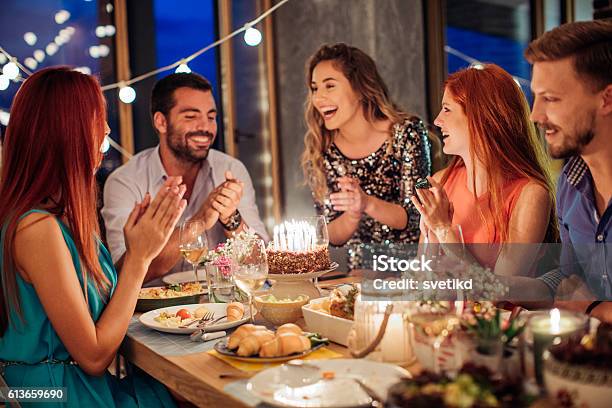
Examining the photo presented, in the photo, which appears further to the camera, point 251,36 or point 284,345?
point 251,36

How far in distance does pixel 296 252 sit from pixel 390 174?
4.49ft

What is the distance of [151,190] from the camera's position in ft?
11.1

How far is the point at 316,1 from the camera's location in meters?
4.97

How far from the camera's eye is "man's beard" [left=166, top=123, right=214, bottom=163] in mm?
3365

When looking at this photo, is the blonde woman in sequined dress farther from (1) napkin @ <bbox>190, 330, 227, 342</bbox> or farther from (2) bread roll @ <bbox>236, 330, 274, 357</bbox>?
(2) bread roll @ <bbox>236, 330, 274, 357</bbox>

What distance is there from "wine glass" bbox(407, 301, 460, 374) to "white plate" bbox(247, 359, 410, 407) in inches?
3.4

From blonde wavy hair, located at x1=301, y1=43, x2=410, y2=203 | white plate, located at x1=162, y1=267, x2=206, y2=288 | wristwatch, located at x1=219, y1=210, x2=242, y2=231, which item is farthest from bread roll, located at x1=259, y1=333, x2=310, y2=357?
blonde wavy hair, located at x1=301, y1=43, x2=410, y2=203

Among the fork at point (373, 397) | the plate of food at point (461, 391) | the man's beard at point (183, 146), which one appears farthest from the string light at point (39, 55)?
the plate of food at point (461, 391)

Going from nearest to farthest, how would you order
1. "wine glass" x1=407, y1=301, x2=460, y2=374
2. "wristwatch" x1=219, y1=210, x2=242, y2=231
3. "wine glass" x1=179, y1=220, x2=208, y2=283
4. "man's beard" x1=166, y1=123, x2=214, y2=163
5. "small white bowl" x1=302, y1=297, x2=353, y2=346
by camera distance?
"wine glass" x1=407, y1=301, x2=460, y2=374 < "small white bowl" x1=302, y1=297, x2=353, y2=346 < "wine glass" x1=179, y1=220, x2=208, y2=283 < "wristwatch" x1=219, y1=210, x2=242, y2=231 < "man's beard" x1=166, y1=123, x2=214, y2=163

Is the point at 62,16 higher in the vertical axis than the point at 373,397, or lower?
higher

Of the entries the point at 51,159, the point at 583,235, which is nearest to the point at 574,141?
the point at 583,235

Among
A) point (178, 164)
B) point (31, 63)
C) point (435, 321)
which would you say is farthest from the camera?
point (31, 63)

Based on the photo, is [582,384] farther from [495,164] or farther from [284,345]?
[495,164]

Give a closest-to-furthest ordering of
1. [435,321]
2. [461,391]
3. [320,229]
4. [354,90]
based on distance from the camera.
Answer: [461,391] < [435,321] < [320,229] < [354,90]
